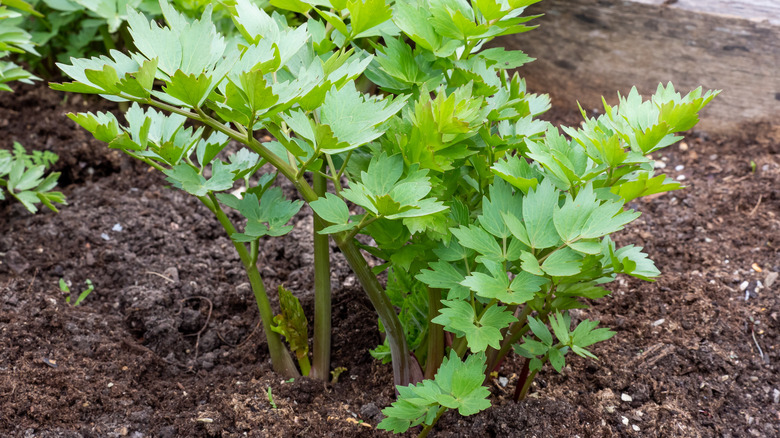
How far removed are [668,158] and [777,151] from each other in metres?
0.39

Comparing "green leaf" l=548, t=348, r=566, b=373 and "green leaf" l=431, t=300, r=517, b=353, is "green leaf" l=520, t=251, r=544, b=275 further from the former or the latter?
"green leaf" l=548, t=348, r=566, b=373

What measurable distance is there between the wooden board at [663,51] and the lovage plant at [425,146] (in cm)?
165

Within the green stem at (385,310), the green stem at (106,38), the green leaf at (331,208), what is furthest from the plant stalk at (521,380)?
the green stem at (106,38)

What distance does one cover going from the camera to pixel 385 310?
1333 mm

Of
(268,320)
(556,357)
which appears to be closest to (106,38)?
(268,320)

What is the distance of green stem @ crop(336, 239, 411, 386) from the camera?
→ 1233mm

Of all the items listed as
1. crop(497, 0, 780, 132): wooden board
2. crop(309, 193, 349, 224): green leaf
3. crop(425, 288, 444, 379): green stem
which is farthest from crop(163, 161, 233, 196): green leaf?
crop(497, 0, 780, 132): wooden board

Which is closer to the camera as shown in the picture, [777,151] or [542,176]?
[542,176]

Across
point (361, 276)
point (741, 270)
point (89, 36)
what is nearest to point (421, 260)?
point (361, 276)

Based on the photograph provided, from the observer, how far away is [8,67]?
1.88 meters

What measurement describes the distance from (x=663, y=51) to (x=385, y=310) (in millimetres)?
2002

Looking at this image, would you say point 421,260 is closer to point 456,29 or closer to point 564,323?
point 564,323

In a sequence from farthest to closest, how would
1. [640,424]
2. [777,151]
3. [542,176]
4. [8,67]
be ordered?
[777,151] → [8,67] → [640,424] → [542,176]

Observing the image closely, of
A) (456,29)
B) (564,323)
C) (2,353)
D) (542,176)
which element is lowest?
(2,353)
